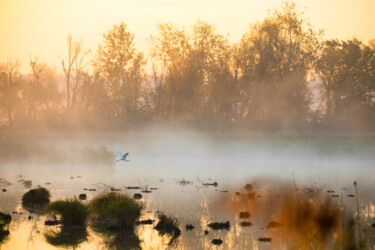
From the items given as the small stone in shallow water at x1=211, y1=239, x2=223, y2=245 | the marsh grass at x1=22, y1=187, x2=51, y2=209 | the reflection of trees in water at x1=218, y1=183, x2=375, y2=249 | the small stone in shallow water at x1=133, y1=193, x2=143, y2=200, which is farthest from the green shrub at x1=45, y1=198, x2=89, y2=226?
the small stone in shallow water at x1=133, y1=193, x2=143, y2=200

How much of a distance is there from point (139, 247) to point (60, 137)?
44.8 meters

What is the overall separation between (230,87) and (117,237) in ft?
162

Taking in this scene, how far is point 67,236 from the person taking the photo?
1928cm

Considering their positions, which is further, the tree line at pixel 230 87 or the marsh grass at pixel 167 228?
the tree line at pixel 230 87

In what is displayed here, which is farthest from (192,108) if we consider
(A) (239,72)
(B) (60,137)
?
(B) (60,137)

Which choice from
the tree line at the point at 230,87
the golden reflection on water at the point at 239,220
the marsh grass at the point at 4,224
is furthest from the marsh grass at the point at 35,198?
the tree line at the point at 230,87

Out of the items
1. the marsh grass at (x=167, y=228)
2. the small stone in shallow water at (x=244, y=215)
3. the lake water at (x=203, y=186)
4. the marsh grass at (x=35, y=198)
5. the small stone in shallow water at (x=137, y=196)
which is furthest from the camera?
the small stone in shallow water at (x=137, y=196)

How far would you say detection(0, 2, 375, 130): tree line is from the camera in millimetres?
66188

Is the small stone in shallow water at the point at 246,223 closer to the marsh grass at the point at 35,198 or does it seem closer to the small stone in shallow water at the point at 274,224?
the small stone in shallow water at the point at 274,224

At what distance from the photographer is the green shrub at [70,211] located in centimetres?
2091

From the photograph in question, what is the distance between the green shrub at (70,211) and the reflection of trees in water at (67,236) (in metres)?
0.40

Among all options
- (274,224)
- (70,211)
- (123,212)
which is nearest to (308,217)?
(274,224)

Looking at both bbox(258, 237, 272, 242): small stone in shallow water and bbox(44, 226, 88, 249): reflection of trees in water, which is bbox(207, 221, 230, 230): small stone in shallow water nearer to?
bbox(258, 237, 272, 242): small stone in shallow water

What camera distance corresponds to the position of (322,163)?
Result: 187ft
